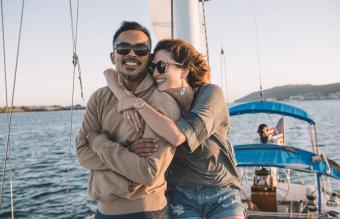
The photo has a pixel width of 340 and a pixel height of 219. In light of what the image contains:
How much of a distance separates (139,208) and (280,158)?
361 centimetres

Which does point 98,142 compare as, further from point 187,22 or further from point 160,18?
point 160,18

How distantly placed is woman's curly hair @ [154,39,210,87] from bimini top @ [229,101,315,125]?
13.5 feet

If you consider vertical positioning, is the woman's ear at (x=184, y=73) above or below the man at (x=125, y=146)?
above

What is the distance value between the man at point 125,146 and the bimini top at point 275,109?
14.6 feet

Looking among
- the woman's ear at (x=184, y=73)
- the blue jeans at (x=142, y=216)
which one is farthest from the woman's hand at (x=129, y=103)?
the blue jeans at (x=142, y=216)

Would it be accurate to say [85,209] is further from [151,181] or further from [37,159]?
[37,159]

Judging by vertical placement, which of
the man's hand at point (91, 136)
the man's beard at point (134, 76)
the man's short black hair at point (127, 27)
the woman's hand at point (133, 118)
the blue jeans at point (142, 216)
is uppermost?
the man's short black hair at point (127, 27)

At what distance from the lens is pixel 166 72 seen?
2.46m

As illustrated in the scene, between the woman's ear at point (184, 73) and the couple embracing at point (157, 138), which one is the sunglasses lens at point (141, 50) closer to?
the couple embracing at point (157, 138)

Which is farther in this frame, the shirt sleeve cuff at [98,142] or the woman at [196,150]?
the woman at [196,150]

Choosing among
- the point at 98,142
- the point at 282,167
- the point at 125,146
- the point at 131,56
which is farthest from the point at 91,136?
the point at 282,167

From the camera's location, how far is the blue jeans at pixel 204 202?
8.25 feet

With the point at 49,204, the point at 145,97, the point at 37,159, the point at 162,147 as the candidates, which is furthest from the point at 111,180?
the point at 37,159

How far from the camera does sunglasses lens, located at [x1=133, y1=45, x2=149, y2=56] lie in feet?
7.93
